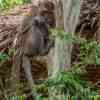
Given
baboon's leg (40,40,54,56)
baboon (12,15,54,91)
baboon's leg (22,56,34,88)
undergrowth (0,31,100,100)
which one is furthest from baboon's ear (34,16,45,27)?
undergrowth (0,31,100,100)

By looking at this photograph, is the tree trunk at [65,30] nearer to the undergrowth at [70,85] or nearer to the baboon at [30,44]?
the undergrowth at [70,85]

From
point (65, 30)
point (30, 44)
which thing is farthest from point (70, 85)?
point (30, 44)

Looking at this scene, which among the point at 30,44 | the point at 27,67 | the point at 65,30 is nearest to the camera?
the point at 65,30

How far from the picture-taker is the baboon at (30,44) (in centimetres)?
375

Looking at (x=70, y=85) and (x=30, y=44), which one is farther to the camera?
(x=30, y=44)

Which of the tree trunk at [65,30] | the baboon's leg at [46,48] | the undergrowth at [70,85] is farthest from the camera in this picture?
the baboon's leg at [46,48]

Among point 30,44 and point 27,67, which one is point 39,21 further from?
point 27,67

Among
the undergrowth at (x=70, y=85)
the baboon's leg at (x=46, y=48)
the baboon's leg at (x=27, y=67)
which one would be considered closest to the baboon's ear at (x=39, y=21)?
the baboon's leg at (x=46, y=48)

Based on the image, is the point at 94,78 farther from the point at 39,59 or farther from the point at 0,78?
the point at 0,78

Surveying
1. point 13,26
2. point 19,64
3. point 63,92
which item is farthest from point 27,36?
point 63,92


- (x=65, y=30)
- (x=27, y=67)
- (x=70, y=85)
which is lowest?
(x=27, y=67)

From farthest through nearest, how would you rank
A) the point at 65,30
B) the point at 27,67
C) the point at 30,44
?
the point at 27,67 < the point at 30,44 < the point at 65,30

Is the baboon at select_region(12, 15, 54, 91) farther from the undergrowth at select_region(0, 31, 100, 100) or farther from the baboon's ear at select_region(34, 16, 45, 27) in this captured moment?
the undergrowth at select_region(0, 31, 100, 100)

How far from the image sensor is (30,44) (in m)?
3.83
